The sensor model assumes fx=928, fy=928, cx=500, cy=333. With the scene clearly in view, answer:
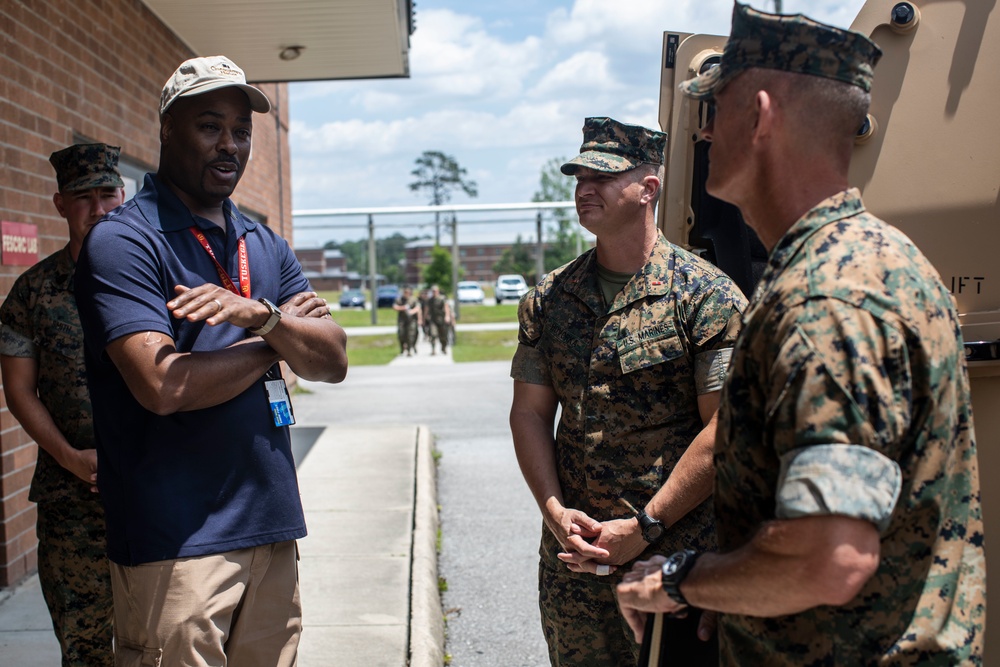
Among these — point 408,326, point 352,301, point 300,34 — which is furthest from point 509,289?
point 300,34

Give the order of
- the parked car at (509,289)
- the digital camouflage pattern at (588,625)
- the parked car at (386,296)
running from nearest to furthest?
the digital camouflage pattern at (588,625) < the parked car at (509,289) < the parked car at (386,296)

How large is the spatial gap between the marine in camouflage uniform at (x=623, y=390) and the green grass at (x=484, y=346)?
16.3 meters

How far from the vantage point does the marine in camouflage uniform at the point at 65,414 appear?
313 centimetres

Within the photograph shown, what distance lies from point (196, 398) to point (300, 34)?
6031 millimetres

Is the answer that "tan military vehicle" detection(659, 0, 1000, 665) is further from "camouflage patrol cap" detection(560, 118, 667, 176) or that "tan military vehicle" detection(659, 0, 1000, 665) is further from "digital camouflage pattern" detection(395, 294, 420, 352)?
"digital camouflage pattern" detection(395, 294, 420, 352)

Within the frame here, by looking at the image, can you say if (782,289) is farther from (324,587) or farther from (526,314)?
(324,587)

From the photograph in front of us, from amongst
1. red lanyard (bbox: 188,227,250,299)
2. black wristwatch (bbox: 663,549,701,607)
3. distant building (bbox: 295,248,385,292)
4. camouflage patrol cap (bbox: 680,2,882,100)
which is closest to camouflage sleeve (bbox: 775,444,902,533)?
black wristwatch (bbox: 663,549,701,607)

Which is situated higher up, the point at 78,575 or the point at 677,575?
the point at 677,575

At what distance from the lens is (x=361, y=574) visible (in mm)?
5129

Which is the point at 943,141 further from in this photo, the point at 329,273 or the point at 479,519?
the point at 329,273

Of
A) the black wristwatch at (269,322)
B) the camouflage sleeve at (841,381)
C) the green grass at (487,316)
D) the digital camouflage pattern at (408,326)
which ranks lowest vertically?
the green grass at (487,316)

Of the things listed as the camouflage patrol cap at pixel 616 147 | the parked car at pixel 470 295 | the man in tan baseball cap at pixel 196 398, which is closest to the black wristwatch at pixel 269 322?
the man in tan baseball cap at pixel 196 398

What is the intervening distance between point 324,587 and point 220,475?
274 centimetres

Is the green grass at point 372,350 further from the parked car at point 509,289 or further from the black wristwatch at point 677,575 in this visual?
the parked car at point 509,289
